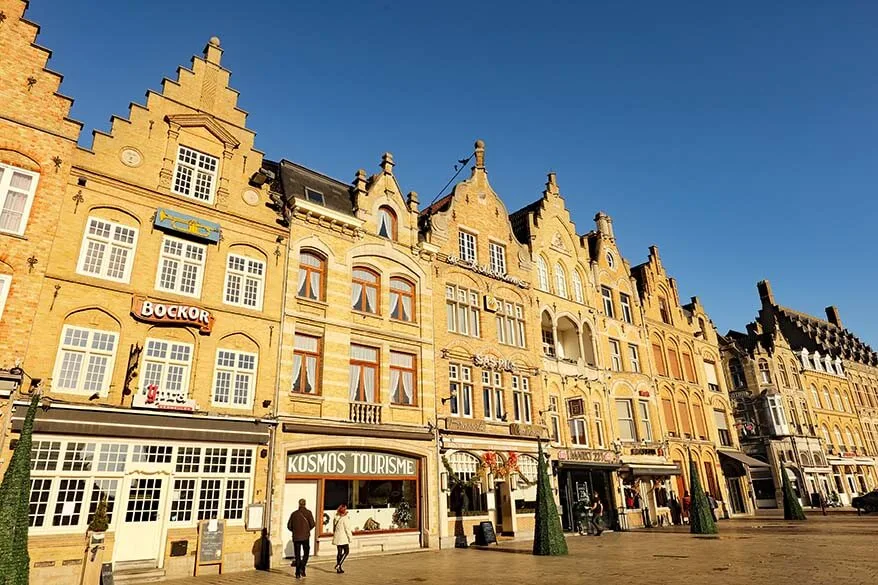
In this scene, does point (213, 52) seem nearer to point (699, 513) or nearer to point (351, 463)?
point (351, 463)

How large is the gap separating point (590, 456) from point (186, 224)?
21.3 m

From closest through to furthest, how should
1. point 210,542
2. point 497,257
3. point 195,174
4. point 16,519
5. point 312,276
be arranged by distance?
point 16,519, point 210,542, point 195,174, point 312,276, point 497,257

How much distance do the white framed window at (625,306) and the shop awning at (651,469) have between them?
8821 millimetres

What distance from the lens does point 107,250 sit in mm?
→ 15992

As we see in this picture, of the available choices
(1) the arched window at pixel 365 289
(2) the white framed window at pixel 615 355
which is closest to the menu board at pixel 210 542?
(1) the arched window at pixel 365 289

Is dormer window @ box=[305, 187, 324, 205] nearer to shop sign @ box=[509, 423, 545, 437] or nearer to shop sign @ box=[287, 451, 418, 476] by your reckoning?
shop sign @ box=[287, 451, 418, 476]

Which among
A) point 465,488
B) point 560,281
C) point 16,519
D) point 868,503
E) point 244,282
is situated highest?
point 560,281

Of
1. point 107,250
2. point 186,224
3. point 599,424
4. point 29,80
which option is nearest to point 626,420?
point 599,424

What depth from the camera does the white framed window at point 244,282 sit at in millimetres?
18141

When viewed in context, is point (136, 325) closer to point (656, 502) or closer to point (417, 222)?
point (417, 222)

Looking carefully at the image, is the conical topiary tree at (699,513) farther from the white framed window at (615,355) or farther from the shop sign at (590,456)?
the white framed window at (615,355)

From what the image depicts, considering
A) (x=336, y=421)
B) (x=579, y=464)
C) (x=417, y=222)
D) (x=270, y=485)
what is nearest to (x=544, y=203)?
(x=417, y=222)

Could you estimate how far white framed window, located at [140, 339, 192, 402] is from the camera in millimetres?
15570

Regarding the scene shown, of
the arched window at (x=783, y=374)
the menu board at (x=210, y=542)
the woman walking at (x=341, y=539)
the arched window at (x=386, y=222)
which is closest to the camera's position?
the woman walking at (x=341, y=539)
